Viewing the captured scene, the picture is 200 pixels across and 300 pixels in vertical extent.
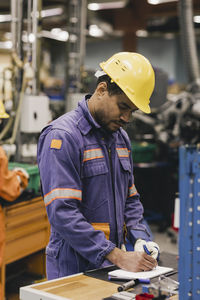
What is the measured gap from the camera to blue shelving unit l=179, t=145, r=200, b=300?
1212 millimetres

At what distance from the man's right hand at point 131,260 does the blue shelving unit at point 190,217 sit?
49cm

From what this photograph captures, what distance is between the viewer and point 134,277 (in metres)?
1.65

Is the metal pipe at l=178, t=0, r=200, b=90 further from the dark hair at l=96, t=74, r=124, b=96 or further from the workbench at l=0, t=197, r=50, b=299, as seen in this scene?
the dark hair at l=96, t=74, r=124, b=96

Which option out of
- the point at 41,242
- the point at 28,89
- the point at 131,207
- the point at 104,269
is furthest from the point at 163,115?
the point at 104,269

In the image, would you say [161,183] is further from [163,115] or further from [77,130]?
[77,130]

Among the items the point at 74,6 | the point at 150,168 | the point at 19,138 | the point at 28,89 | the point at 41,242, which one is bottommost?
the point at 41,242

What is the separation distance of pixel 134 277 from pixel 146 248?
188 millimetres

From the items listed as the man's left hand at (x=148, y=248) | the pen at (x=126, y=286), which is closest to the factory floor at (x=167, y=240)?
the man's left hand at (x=148, y=248)

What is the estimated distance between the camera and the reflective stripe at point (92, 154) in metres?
1.84

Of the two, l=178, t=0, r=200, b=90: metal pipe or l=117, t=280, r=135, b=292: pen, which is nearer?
l=117, t=280, r=135, b=292: pen

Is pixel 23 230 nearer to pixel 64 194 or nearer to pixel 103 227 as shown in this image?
pixel 103 227

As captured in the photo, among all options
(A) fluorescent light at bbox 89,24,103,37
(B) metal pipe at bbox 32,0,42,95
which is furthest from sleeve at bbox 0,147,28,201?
(A) fluorescent light at bbox 89,24,103,37

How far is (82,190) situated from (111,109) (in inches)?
14.9

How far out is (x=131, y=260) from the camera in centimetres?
173
